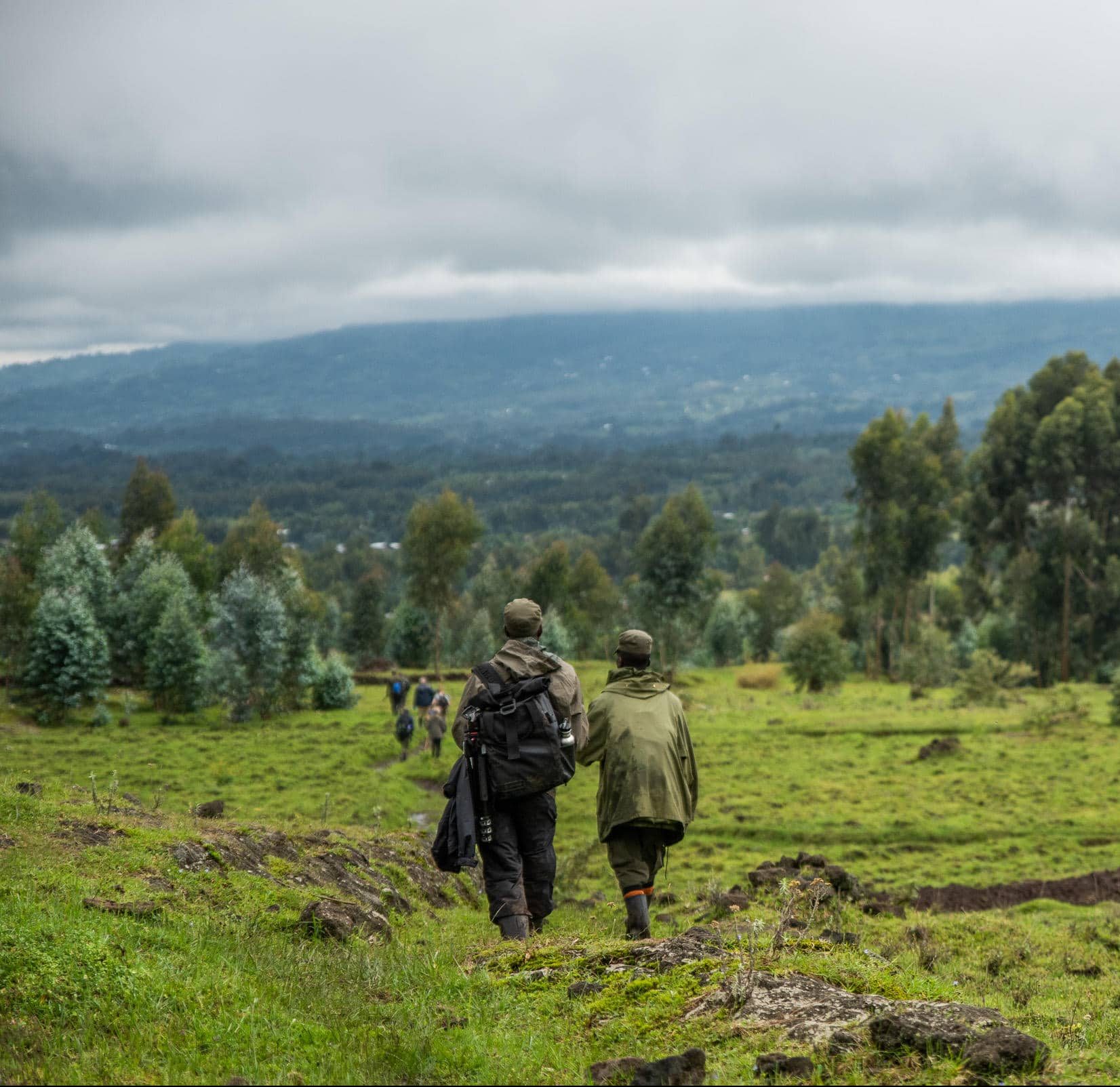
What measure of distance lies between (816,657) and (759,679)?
30.4ft

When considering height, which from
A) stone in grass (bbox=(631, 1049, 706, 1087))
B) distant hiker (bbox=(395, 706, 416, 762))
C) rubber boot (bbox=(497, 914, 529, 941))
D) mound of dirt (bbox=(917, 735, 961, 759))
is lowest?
mound of dirt (bbox=(917, 735, 961, 759))

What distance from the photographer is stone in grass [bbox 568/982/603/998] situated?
652cm

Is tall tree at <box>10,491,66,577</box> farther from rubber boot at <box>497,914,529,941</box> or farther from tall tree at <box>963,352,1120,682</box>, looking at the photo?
rubber boot at <box>497,914,529,941</box>

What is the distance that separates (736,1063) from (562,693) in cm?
403

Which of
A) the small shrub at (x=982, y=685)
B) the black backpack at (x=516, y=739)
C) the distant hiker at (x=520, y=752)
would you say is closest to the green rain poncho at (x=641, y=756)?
the distant hiker at (x=520, y=752)

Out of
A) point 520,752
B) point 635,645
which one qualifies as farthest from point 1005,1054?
point 635,645

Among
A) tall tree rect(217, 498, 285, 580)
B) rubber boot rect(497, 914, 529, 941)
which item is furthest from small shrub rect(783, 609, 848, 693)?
rubber boot rect(497, 914, 529, 941)

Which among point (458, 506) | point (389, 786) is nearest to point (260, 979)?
point (389, 786)

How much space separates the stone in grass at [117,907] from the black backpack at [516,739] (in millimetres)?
2868

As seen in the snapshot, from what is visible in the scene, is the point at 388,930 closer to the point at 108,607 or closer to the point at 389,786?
the point at 389,786

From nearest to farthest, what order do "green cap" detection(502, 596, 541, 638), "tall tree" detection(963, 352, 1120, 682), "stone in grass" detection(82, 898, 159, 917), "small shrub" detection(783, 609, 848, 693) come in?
"stone in grass" detection(82, 898, 159, 917) < "green cap" detection(502, 596, 541, 638) < "small shrub" detection(783, 609, 848, 693) < "tall tree" detection(963, 352, 1120, 682)

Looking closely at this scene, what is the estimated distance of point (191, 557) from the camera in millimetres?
69625

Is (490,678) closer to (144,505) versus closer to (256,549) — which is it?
(256,549)

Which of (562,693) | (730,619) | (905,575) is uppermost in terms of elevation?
(562,693)
